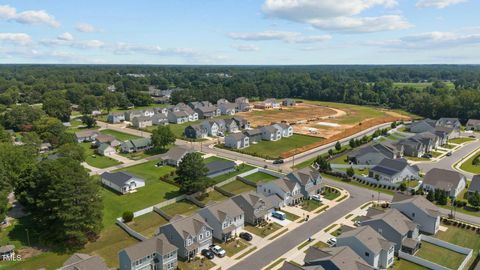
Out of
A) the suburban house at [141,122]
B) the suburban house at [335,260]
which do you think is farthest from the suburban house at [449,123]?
the suburban house at [141,122]

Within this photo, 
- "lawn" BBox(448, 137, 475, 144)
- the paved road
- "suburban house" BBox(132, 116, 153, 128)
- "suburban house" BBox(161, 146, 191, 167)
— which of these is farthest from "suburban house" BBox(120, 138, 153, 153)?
"lawn" BBox(448, 137, 475, 144)

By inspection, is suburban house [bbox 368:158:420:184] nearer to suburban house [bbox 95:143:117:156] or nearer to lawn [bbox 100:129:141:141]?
suburban house [bbox 95:143:117:156]

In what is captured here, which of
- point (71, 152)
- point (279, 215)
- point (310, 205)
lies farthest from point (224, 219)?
point (71, 152)

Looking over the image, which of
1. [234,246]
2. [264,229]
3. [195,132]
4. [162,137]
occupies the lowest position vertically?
[234,246]

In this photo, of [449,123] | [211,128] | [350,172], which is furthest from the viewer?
[449,123]

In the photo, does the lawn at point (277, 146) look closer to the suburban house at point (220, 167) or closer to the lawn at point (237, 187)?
the suburban house at point (220, 167)

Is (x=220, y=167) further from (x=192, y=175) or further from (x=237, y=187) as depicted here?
(x=192, y=175)
